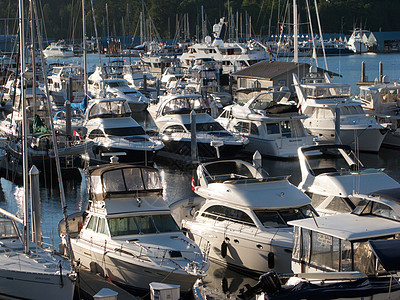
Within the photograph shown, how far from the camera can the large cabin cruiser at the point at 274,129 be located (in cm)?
3116

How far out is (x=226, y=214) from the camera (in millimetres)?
18188

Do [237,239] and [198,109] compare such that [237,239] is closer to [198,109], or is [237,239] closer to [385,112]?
[198,109]

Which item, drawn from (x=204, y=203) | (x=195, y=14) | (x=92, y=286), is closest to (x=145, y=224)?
(x=92, y=286)

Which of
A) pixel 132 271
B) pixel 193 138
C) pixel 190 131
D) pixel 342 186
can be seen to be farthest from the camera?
pixel 190 131

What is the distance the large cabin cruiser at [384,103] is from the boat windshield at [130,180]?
18.6 m

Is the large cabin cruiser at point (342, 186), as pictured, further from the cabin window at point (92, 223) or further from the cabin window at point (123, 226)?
the cabin window at point (92, 223)

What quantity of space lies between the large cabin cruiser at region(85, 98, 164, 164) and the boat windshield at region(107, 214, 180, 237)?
11302mm

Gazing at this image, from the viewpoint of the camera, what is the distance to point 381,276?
500 inches

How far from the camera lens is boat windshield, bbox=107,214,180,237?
16578 millimetres

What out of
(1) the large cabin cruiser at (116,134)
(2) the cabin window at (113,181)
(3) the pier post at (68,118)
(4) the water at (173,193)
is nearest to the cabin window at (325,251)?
(4) the water at (173,193)

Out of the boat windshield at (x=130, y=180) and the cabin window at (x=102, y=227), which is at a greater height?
the boat windshield at (x=130, y=180)

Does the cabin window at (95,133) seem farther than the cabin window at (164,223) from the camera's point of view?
Yes

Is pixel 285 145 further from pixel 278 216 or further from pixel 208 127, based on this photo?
pixel 278 216

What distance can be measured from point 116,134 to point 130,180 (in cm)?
1306
